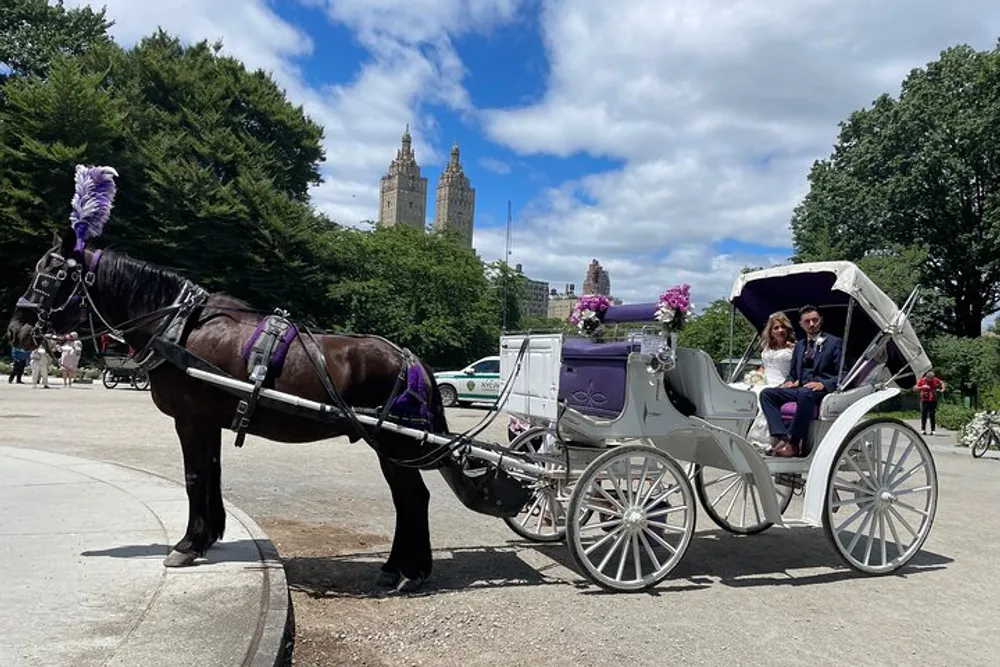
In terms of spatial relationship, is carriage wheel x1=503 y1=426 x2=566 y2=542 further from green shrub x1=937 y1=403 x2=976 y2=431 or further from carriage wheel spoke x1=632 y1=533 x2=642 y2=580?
green shrub x1=937 y1=403 x2=976 y2=431

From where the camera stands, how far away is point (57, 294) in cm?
532

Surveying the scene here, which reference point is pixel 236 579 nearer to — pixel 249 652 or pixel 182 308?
pixel 249 652

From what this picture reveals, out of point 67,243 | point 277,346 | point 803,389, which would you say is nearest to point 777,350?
point 803,389

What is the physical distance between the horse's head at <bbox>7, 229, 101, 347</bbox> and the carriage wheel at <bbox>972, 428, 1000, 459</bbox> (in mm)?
18230

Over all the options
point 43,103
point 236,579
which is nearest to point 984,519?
point 236,579

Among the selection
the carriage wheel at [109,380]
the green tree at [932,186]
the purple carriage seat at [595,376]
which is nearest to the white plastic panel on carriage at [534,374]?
the purple carriage seat at [595,376]

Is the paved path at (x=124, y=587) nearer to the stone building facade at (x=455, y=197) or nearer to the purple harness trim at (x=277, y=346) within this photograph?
the purple harness trim at (x=277, y=346)

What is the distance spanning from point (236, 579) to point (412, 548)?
4.07 ft

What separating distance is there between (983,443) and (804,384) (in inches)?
507

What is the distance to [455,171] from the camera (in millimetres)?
135625

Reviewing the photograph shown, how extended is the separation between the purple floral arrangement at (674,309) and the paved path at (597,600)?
6.88ft

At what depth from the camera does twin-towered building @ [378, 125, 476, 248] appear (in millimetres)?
134750

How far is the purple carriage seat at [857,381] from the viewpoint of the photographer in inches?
273

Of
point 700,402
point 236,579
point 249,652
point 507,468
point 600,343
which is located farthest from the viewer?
point 700,402
